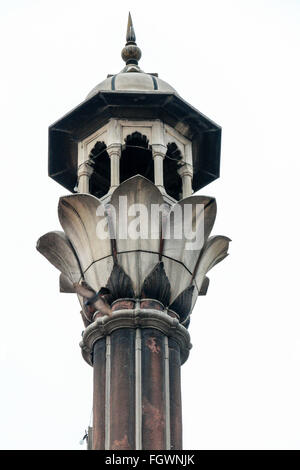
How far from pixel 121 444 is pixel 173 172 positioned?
7367 mm

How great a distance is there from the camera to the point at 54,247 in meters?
23.5

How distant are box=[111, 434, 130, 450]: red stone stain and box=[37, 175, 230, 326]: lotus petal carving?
286 cm

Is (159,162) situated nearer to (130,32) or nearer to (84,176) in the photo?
(84,176)

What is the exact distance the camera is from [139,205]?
22906mm

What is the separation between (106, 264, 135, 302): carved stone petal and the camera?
73.5 ft

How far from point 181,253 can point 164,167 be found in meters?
3.74

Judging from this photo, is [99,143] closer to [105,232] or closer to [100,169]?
[100,169]

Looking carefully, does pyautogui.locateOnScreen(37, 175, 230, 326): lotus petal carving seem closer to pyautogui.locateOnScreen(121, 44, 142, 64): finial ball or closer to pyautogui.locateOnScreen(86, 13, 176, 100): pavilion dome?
pyautogui.locateOnScreen(86, 13, 176, 100): pavilion dome

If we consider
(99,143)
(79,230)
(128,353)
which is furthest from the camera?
(99,143)

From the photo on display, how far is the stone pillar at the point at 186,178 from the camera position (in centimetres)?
2477

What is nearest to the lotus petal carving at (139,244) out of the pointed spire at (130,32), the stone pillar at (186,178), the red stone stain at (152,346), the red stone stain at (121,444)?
the red stone stain at (152,346)

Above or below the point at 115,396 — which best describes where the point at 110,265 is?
above

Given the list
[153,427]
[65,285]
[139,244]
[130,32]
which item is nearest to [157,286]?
[139,244]

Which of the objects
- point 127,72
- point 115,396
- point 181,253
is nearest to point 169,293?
point 181,253
